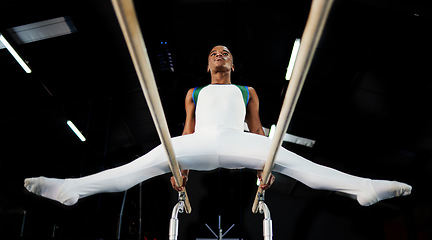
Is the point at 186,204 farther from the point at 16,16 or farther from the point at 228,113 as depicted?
the point at 16,16

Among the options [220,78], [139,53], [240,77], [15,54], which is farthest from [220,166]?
[240,77]

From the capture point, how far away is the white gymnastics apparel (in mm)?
1861

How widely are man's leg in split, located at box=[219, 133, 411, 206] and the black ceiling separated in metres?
3.31

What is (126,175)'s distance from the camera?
1.92m

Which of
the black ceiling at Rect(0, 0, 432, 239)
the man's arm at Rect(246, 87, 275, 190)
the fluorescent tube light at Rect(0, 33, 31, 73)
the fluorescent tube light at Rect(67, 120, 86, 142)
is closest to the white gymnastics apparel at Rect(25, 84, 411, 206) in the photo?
the man's arm at Rect(246, 87, 275, 190)

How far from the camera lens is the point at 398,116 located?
6363 mm

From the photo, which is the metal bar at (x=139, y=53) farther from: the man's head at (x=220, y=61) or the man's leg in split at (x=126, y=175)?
the man's head at (x=220, y=61)

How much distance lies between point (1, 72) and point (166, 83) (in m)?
2.80

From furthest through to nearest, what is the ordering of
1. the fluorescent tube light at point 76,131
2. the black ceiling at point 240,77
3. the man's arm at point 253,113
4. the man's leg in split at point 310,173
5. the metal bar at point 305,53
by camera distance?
the fluorescent tube light at point 76,131
the black ceiling at point 240,77
the man's arm at point 253,113
the man's leg in split at point 310,173
the metal bar at point 305,53

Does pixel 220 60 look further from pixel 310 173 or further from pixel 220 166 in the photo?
pixel 310 173

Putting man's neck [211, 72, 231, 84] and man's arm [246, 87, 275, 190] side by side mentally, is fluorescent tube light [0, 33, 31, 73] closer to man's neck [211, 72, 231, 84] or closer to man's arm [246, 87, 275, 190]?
man's neck [211, 72, 231, 84]

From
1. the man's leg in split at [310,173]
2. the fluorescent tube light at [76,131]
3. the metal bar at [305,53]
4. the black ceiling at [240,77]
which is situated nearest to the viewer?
the metal bar at [305,53]

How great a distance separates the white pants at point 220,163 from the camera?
1870 millimetres

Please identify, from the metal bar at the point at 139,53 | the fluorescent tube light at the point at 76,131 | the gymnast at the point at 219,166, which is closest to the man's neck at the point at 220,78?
the gymnast at the point at 219,166
